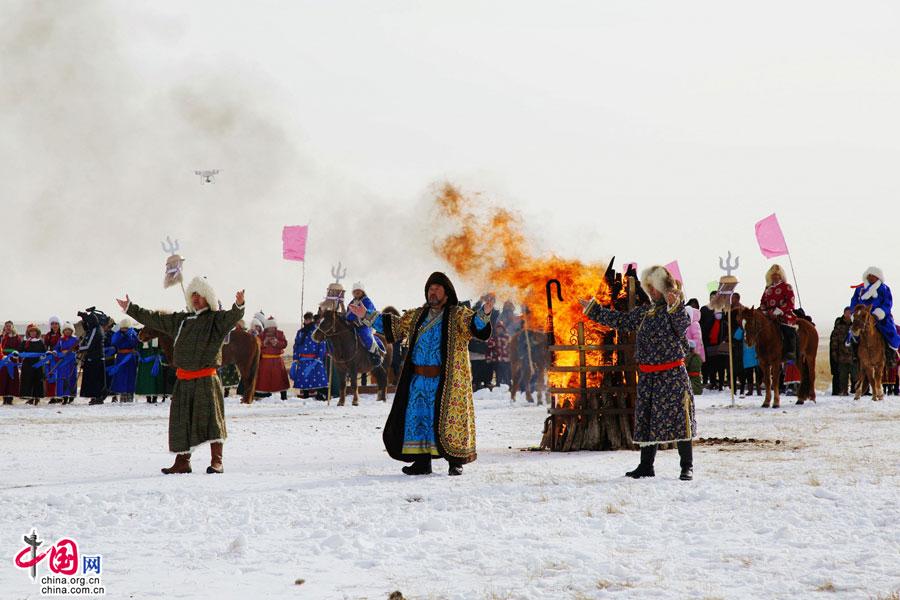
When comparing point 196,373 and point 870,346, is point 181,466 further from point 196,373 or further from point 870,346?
point 870,346

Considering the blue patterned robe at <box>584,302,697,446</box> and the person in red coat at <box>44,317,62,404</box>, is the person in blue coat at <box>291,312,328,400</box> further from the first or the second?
the blue patterned robe at <box>584,302,697,446</box>

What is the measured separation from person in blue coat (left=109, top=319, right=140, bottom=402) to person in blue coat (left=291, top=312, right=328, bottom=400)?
3505 mm

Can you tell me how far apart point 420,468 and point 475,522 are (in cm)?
291

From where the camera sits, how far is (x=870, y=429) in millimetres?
15297

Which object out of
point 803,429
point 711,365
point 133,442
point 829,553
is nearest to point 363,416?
point 133,442

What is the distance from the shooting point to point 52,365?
2575 cm

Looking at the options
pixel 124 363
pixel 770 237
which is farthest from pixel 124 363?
pixel 770 237

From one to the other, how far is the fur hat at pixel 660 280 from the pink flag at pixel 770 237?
14.8 metres

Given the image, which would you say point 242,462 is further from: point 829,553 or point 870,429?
point 870,429

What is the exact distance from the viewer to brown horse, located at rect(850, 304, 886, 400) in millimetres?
21531

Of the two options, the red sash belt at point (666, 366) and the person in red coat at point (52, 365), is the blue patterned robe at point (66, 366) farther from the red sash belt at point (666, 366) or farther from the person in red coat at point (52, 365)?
the red sash belt at point (666, 366)

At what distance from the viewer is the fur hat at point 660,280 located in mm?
10734

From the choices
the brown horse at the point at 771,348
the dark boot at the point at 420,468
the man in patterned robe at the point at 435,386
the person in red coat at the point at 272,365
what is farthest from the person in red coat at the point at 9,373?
the dark boot at the point at 420,468

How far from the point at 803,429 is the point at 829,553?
29.4ft
